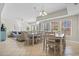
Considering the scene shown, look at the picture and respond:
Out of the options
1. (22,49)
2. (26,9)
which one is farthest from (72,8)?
(22,49)

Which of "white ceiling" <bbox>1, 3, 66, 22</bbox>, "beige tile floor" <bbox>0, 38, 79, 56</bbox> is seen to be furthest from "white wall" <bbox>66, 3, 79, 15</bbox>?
"beige tile floor" <bbox>0, 38, 79, 56</bbox>

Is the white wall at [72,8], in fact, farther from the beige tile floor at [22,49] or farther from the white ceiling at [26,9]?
the beige tile floor at [22,49]

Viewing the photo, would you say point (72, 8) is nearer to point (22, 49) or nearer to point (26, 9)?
point (26, 9)

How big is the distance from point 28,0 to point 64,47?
123cm

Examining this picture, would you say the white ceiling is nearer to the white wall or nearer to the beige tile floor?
the white wall

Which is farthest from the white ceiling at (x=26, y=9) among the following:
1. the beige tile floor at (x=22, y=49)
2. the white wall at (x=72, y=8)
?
the beige tile floor at (x=22, y=49)

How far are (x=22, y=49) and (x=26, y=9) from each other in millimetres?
837

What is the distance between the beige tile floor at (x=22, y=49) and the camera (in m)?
A: 2.90

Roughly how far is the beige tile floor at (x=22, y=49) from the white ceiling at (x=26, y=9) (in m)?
0.52

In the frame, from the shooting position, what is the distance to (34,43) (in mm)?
3045

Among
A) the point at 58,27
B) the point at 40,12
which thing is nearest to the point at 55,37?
the point at 58,27

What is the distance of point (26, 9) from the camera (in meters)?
2.99

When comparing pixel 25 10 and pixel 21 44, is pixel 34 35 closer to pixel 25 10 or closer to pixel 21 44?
pixel 21 44

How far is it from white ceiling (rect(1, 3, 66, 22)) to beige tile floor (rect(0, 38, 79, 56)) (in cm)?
52
